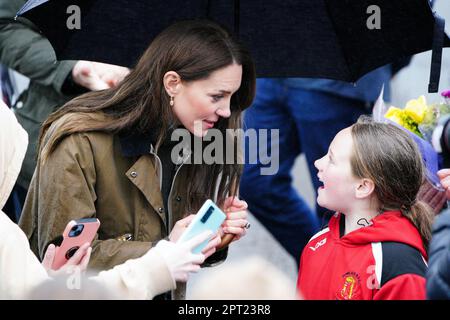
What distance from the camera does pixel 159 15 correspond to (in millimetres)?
3934

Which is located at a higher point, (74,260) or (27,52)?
(27,52)

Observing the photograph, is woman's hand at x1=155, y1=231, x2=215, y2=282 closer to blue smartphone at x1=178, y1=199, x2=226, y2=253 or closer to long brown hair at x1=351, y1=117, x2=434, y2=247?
blue smartphone at x1=178, y1=199, x2=226, y2=253

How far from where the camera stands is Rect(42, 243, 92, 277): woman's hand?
3203mm

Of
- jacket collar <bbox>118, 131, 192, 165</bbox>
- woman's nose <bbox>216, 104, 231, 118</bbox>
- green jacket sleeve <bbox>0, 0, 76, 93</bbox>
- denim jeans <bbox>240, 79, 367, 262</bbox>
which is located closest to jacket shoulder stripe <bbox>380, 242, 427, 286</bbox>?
woman's nose <bbox>216, 104, 231, 118</bbox>

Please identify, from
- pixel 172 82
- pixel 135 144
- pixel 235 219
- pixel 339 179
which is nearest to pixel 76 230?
pixel 135 144

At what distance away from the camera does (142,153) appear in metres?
3.63

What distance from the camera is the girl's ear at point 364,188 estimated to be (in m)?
3.51

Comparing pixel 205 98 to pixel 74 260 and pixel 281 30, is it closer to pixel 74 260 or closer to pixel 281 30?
pixel 281 30

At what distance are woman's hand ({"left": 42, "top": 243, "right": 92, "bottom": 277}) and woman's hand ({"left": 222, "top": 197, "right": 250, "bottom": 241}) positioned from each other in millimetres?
547

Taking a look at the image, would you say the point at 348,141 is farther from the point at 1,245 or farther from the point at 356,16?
the point at 1,245

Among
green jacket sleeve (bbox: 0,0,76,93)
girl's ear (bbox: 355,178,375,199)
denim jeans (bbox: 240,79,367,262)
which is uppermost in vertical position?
green jacket sleeve (bbox: 0,0,76,93)

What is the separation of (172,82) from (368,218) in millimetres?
872

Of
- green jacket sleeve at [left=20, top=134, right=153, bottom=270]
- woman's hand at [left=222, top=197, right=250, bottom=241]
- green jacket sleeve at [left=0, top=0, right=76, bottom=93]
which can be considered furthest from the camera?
green jacket sleeve at [left=0, top=0, right=76, bottom=93]
